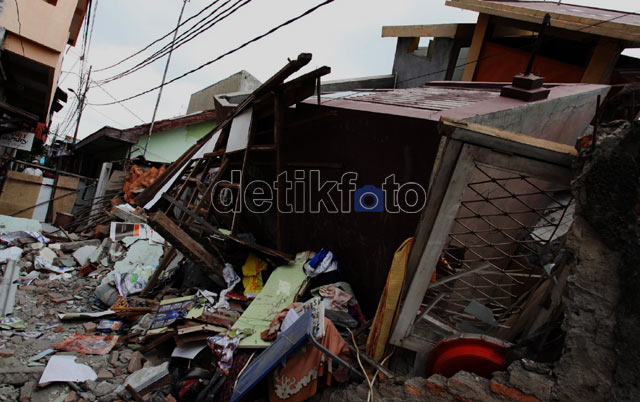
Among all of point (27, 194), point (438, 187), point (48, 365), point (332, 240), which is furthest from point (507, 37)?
point (27, 194)

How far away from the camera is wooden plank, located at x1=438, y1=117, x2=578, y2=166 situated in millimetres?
2238

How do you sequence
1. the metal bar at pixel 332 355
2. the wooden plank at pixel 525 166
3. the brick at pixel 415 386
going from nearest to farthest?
the wooden plank at pixel 525 166, the brick at pixel 415 386, the metal bar at pixel 332 355

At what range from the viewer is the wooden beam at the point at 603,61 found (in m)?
8.73

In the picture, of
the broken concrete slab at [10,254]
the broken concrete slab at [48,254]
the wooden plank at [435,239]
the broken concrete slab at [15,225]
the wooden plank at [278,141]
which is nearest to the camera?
the wooden plank at [435,239]

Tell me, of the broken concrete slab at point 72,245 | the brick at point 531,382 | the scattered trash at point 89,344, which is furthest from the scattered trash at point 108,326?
the brick at point 531,382

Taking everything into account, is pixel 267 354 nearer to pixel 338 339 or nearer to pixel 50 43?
pixel 338 339

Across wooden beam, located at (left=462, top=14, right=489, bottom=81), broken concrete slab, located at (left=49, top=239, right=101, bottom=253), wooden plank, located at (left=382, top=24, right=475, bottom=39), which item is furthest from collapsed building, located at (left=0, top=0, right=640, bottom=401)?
wooden plank, located at (left=382, top=24, right=475, bottom=39)

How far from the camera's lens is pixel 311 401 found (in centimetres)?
317

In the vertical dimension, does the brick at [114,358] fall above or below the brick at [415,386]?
below

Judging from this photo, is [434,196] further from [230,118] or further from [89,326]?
[89,326]

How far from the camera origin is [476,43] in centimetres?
1080

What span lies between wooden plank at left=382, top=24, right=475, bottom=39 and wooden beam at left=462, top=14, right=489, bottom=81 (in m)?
0.38

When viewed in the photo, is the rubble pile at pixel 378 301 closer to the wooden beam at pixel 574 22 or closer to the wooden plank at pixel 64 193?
the wooden beam at pixel 574 22

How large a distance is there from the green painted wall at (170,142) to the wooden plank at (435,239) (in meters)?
13.2
